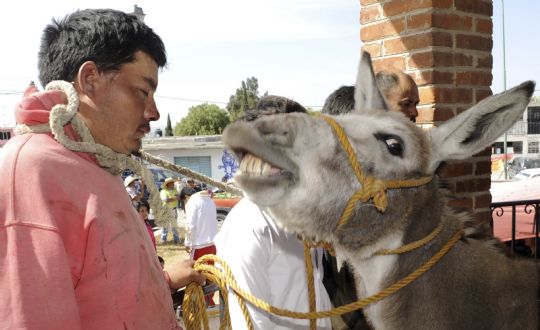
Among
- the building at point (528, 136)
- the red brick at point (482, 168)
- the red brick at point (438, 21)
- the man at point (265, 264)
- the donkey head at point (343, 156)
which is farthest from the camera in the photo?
the building at point (528, 136)

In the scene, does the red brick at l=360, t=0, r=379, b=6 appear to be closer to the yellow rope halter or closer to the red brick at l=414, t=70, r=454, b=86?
the red brick at l=414, t=70, r=454, b=86

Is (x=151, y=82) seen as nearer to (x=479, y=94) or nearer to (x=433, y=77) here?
(x=433, y=77)

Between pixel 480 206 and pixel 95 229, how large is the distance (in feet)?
10.7

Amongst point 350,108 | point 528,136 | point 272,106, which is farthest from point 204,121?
point 272,106

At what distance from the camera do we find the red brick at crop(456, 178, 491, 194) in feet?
11.5

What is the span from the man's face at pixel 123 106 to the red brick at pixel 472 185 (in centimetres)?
265

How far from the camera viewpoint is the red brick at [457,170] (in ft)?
11.2

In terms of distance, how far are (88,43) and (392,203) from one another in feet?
4.37

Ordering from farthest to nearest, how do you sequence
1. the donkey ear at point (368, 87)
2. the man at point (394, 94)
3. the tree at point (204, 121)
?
the tree at point (204, 121), the man at point (394, 94), the donkey ear at point (368, 87)

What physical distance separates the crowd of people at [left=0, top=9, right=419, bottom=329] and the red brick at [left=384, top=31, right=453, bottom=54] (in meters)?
1.77

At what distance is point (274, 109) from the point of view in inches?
85.3

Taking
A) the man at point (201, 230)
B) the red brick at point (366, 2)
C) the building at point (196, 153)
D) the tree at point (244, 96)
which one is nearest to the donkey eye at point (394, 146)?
the red brick at point (366, 2)

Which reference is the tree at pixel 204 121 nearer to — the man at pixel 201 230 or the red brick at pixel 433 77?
the man at pixel 201 230

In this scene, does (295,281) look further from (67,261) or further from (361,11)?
(361,11)
